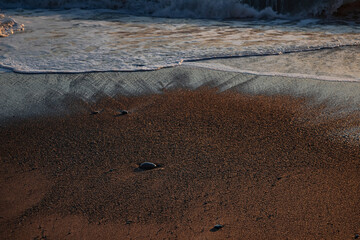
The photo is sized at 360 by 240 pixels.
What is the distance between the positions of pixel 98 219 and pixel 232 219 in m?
0.76

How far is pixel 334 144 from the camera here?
2.56 m

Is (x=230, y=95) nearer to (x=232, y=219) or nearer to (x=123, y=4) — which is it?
(x=232, y=219)

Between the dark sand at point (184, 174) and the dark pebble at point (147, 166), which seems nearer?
the dark sand at point (184, 174)

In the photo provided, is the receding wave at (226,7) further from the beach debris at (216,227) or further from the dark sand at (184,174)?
the beach debris at (216,227)

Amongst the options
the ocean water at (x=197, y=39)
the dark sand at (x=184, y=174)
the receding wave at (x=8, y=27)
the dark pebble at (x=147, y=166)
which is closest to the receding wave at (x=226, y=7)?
the ocean water at (x=197, y=39)

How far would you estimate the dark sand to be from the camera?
73.0 inches

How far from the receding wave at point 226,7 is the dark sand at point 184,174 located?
6.14 meters

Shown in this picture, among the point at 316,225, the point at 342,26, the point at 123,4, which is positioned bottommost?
the point at 316,225

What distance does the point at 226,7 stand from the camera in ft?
29.3

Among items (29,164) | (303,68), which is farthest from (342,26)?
(29,164)

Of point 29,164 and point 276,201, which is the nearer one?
point 276,201

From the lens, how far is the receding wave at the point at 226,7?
8.40 metres

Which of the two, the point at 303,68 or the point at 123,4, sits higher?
the point at 123,4

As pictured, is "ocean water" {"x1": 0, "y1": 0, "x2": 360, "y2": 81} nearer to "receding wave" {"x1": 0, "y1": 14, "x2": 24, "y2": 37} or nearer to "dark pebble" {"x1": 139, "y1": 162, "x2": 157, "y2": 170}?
"receding wave" {"x1": 0, "y1": 14, "x2": 24, "y2": 37}
